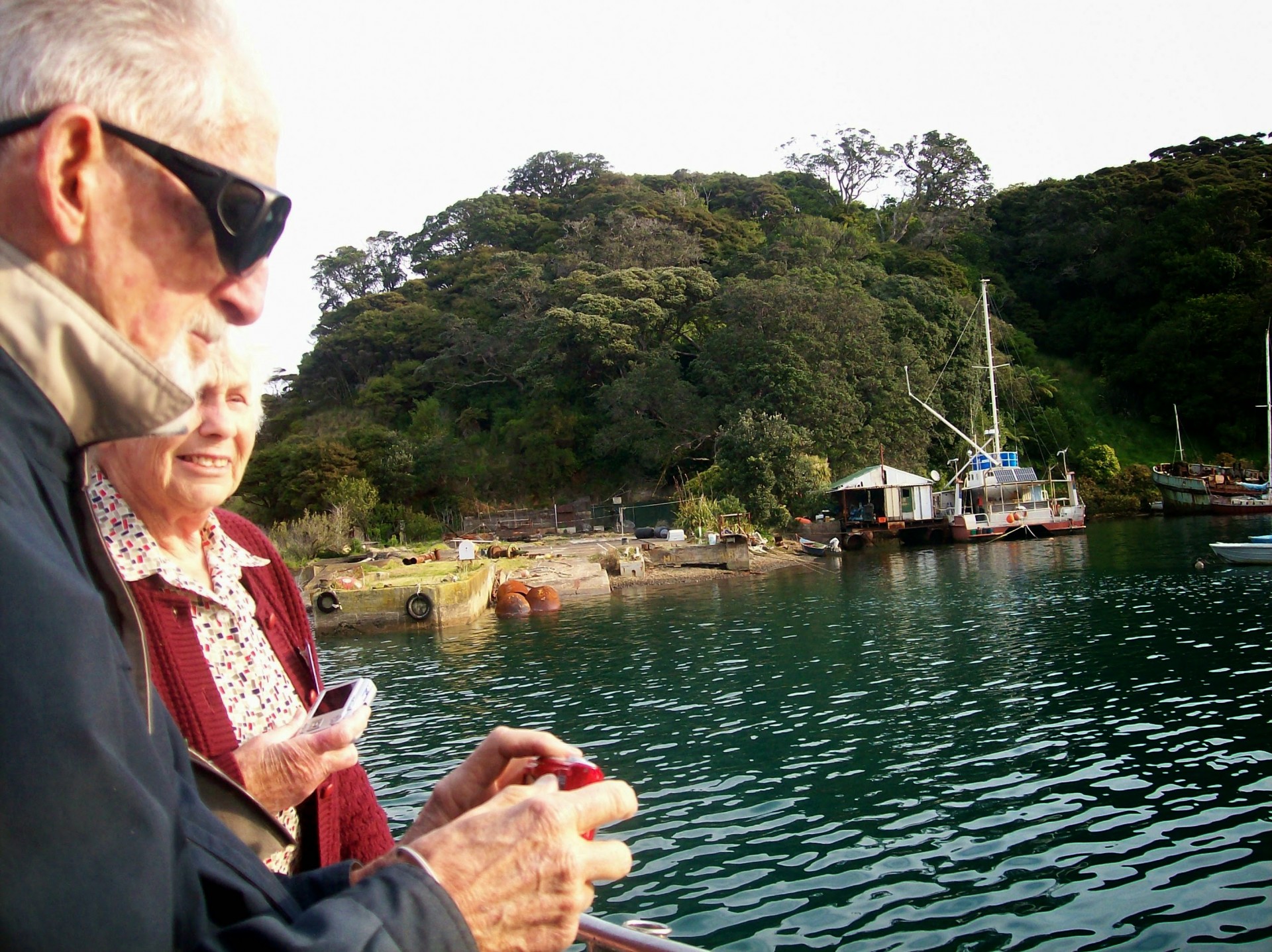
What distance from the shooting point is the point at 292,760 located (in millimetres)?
1615

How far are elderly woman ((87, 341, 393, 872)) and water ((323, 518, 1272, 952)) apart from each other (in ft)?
13.1

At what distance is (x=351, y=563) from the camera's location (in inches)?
1037

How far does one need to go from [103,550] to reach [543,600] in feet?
A: 64.9

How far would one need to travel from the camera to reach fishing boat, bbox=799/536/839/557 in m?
28.7

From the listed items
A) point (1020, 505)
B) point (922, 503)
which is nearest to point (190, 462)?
point (922, 503)

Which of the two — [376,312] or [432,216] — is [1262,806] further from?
[432,216]

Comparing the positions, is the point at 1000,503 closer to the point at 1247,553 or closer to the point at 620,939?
the point at 1247,553

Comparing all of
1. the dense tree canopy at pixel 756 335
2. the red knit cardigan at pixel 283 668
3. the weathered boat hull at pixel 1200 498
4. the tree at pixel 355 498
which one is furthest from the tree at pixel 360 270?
the red knit cardigan at pixel 283 668

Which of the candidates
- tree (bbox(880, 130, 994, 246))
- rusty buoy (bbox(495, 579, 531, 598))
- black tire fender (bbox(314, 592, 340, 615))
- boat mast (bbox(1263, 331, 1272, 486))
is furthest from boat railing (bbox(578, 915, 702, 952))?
tree (bbox(880, 130, 994, 246))

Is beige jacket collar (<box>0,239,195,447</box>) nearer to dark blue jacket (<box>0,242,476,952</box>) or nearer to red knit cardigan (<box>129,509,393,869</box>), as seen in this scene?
dark blue jacket (<box>0,242,476,952</box>)

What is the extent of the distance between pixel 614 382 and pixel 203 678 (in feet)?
124

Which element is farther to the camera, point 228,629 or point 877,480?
point 877,480

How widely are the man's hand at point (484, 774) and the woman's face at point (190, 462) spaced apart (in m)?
0.69

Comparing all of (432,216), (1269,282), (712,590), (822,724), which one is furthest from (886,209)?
(822,724)
